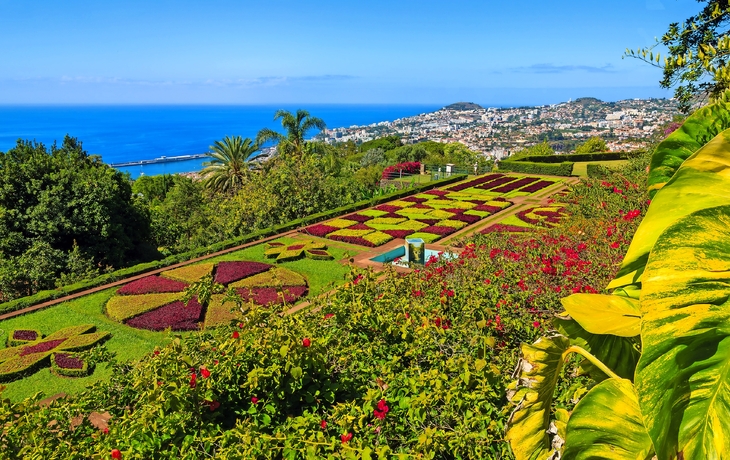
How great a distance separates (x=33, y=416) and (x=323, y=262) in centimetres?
1094

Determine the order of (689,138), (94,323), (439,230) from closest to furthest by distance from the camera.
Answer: (689,138)
(94,323)
(439,230)

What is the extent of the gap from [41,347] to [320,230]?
33.4 feet

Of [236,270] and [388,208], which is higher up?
[388,208]

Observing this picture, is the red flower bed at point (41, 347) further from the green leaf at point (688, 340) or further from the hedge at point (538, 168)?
the hedge at point (538, 168)

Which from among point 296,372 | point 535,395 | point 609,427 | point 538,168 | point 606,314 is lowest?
point 538,168

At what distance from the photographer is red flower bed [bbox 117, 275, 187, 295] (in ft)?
39.3

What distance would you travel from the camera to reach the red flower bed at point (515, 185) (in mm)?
25375

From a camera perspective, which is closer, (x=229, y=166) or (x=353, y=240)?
(x=353, y=240)

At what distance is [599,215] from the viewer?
10078mm

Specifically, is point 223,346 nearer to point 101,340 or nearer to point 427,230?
point 101,340

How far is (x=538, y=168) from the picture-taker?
3188cm

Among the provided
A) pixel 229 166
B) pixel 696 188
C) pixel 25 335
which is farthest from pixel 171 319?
pixel 229 166

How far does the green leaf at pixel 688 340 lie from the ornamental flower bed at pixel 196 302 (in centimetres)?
790

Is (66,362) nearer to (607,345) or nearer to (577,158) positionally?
(607,345)
